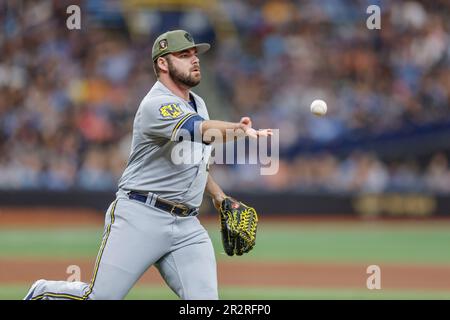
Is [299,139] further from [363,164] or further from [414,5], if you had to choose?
[414,5]

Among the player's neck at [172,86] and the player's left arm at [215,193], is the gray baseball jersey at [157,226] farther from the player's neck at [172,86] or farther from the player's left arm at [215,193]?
the player's left arm at [215,193]

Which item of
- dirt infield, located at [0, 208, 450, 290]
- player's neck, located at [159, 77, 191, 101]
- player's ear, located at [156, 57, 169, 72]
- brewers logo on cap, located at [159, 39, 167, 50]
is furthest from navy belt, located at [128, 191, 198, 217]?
dirt infield, located at [0, 208, 450, 290]

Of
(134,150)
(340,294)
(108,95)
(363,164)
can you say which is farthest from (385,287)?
(108,95)

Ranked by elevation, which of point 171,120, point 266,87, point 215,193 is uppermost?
point 266,87

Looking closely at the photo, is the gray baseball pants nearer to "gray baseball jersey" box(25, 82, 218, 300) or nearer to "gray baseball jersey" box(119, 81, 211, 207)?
"gray baseball jersey" box(25, 82, 218, 300)

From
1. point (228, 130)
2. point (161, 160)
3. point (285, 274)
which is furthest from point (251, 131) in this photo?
point (285, 274)

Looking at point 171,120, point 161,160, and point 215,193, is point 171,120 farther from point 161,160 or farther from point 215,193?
point 215,193
